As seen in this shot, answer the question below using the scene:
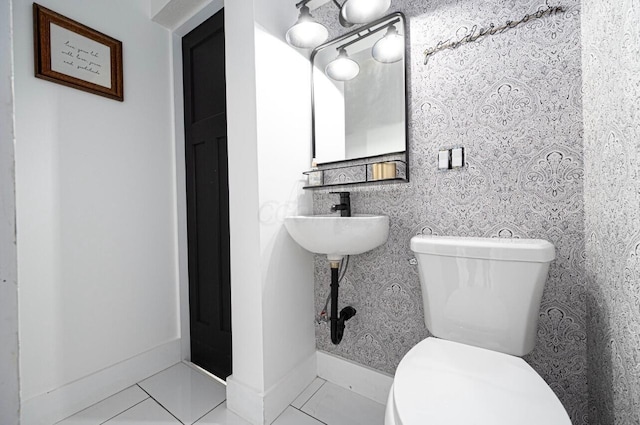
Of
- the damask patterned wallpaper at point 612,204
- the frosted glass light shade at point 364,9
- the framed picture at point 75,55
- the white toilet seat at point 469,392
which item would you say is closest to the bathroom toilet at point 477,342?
the white toilet seat at point 469,392

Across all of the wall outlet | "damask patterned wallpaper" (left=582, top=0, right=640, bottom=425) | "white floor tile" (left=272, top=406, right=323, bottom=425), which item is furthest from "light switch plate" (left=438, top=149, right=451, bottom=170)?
"white floor tile" (left=272, top=406, right=323, bottom=425)

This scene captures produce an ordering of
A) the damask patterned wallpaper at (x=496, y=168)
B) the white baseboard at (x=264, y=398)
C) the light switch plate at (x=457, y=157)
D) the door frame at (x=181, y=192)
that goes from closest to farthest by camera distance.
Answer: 1. the damask patterned wallpaper at (x=496, y=168)
2. the light switch plate at (x=457, y=157)
3. the white baseboard at (x=264, y=398)
4. the door frame at (x=181, y=192)

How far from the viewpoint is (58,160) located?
136 cm

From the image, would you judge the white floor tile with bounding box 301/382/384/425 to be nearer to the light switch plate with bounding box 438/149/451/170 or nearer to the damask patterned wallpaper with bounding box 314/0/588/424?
the damask patterned wallpaper with bounding box 314/0/588/424

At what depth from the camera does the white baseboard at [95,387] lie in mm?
1251

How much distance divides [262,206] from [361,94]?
0.77 meters

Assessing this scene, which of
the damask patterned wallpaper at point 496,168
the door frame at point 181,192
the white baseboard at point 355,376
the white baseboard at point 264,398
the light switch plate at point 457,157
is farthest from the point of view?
the door frame at point 181,192

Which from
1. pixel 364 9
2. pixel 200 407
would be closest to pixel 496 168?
pixel 364 9

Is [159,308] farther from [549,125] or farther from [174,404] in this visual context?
[549,125]

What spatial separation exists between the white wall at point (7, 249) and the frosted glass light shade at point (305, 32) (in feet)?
3.82

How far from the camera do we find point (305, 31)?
4.38ft

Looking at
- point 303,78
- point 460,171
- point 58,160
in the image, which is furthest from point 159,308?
point 460,171

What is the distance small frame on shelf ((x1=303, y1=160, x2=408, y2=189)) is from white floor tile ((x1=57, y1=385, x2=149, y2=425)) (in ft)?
4.65

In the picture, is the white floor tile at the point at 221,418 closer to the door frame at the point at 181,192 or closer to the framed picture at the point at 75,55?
the door frame at the point at 181,192
